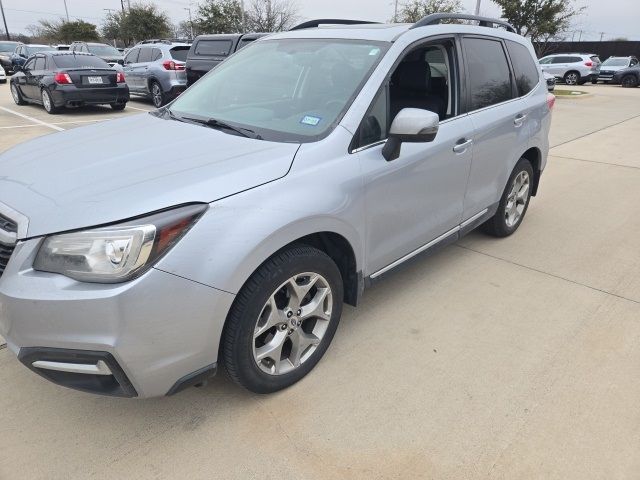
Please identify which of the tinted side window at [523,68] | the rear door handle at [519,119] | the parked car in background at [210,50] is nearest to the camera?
the rear door handle at [519,119]

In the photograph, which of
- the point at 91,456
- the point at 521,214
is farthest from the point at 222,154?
the point at 521,214

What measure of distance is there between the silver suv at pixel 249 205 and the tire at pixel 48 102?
31.7ft

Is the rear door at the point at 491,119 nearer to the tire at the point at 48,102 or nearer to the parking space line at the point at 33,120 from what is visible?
the parking space line at the point at 33,120

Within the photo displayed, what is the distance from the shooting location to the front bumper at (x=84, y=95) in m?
10.7

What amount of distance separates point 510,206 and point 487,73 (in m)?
1.29

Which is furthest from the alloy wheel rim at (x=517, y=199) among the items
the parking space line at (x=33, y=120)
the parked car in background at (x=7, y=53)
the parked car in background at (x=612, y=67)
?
the parked car in background at (x=612, y=67)

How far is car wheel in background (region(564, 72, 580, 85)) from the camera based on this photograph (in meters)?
26.6

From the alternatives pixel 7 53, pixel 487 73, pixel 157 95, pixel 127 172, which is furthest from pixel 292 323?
pixel 7 53

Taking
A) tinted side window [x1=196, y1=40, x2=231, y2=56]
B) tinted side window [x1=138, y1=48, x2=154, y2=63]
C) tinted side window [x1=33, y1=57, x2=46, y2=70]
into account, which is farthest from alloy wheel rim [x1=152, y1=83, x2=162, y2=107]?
tinted side window [x1=33, y1=57, x2=46, y2=70]

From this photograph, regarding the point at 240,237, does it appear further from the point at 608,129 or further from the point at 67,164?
the point at 608,129

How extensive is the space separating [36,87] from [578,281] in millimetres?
12535

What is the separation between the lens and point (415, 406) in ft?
7.70

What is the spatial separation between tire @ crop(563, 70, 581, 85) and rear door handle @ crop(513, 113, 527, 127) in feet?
89.1

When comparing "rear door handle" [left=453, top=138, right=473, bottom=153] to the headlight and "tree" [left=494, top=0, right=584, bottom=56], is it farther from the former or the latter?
"tree" [left=494, top=0, right=584, bottom=56]
